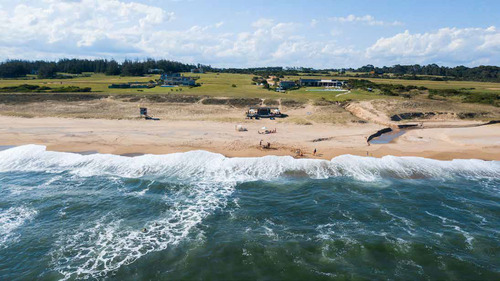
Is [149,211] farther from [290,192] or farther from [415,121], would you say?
[415,121]

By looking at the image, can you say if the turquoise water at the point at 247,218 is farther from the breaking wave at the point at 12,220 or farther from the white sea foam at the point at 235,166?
the white sea foam at the point at 235,166

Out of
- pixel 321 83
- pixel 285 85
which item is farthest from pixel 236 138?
pixel 321 83

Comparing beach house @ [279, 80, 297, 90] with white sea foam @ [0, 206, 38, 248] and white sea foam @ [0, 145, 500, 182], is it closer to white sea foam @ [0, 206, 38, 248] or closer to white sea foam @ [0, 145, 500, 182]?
white sea foam @ [0, 145, 500, 182]

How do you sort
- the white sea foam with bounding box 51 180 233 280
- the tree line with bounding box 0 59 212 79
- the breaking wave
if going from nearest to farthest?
the white sea foam with bounding box 51 180 233 280 → the breaking wave → the tree line with bounding box 0 59 212 79

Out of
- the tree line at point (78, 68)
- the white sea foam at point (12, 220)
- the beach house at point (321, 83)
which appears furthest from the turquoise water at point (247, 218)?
the tree line at point (78, 68)

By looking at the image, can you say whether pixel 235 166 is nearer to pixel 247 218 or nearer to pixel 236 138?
pixel 236 138

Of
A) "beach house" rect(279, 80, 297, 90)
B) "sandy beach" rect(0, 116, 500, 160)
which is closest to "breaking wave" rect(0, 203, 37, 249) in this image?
"sandy beach" rect(0, 116, 500, 160)
